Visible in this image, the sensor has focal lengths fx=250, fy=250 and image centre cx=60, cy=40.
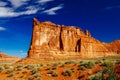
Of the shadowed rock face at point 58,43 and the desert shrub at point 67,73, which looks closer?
the desert shrub at point 67,73

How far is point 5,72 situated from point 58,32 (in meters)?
52.0

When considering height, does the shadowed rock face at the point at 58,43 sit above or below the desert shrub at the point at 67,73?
above

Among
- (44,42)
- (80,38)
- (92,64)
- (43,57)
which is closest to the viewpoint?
(92,64)

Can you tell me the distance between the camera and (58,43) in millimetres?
79625

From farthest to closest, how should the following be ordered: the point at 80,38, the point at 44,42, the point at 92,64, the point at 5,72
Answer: the point at 80,38 < the point at 44,42 < the point at 5,72 < the point at 92,64

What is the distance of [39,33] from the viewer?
252ft

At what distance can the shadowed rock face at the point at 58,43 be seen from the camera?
73625 millimetres

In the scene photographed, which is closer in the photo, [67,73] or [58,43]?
[67,73]

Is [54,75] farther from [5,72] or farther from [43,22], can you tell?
[43,22]

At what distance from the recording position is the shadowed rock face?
7362 centimetres

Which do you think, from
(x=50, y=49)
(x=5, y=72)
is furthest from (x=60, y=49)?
(x=5, y=72)

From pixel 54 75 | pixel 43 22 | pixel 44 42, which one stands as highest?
pixel 43 22

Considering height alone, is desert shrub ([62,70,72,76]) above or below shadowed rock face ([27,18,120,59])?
below

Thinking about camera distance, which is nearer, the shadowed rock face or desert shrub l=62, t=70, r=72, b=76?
desert shrub l=62, t=70, r=72, b=76
